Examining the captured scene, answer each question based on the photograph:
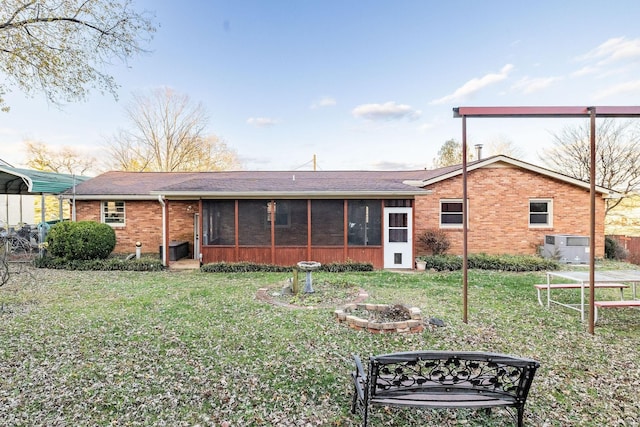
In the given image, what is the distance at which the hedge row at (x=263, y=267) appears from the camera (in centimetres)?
1054

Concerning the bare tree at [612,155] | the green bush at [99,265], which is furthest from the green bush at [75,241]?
the bare tree at [612,155]

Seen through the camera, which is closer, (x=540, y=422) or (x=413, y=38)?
(x=540, y=422)

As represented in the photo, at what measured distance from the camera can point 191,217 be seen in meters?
13.7

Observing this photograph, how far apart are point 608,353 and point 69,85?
38.1ft

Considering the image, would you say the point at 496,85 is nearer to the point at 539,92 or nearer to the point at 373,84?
the point at 539,92

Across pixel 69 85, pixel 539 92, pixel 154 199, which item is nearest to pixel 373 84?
pixel 539 92

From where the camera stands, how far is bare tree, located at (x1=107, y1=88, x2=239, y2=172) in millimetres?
27703

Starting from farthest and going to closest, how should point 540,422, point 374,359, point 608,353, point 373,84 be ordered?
point 373,84 → point 608,353 → point 540,422 → point 374,359

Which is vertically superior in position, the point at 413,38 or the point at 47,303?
the point at 413,38

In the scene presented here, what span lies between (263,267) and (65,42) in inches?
307

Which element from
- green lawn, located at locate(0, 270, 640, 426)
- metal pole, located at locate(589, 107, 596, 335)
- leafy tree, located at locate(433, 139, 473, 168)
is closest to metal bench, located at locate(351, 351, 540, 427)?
green lawn, located at locate(0, 270, 640, 426)

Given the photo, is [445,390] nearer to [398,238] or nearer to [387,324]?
[387,324]

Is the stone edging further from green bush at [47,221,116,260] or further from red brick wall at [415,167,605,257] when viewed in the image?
green bush at [47,221,116,260]

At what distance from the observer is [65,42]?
23.8 feet
